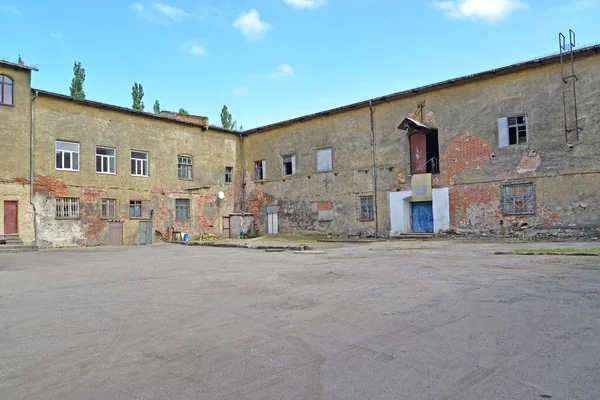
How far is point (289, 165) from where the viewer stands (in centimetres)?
2866

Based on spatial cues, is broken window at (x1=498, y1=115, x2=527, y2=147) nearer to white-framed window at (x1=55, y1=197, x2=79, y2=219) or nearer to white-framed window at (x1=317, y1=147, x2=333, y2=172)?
white-framed window at (x1=317, y1=147, x2=333, y2=172)

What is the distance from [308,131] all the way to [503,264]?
1865 centimetres

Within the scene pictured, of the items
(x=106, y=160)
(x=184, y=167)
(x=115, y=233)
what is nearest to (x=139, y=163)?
(x=106, y=160)

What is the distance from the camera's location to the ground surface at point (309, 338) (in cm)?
331

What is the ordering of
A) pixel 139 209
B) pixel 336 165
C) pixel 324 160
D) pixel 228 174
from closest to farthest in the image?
pixel 139 209, pixel 336 165, pixel 324 160, pixel 228 174

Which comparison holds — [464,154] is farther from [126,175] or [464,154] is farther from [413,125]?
[126,175]

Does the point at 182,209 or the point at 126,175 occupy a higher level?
the point at 126,175

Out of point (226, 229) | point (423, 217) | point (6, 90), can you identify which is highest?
point (6, 90)

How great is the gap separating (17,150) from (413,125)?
64.7ft

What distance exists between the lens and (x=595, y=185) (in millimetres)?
17656

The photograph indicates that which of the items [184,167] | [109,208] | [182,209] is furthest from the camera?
[184,167]

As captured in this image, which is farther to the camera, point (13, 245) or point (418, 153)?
point (418, 153)

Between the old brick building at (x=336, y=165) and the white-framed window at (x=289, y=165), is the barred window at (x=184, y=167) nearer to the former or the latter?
the old brick building at (x=336, y=165)

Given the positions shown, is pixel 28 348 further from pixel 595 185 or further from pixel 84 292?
pixel 595 185
